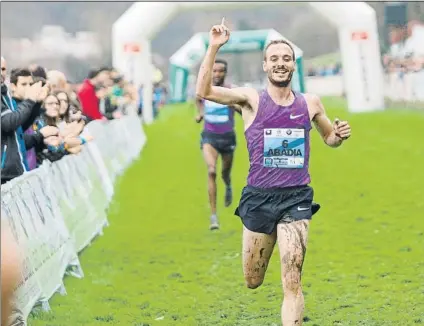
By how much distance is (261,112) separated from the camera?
19.9ft

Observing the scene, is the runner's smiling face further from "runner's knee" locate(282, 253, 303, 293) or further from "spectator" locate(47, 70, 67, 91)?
"spectator" locate(47, 70, 67, 91)

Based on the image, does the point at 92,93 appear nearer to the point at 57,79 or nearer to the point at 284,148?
the point at 57,79

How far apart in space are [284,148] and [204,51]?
42.0 meters

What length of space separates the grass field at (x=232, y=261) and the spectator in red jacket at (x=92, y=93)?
1277 mm

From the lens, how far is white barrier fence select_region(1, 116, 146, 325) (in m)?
7.02

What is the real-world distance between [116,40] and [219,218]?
78.0ft

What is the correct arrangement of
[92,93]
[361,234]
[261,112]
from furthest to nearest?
[92,93] → [361,234] → [261,112]

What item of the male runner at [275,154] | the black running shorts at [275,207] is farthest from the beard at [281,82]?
the black running shorts at [275,207]

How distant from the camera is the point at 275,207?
19.9 ft

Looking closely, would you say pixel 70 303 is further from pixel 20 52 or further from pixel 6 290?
pixel 20 52

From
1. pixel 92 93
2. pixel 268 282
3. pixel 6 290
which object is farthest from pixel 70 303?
pixel 92 93

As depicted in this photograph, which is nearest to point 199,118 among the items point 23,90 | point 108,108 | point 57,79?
point 57,79

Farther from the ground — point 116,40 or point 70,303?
point 116,40

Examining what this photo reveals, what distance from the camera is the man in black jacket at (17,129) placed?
7654 millimetres
